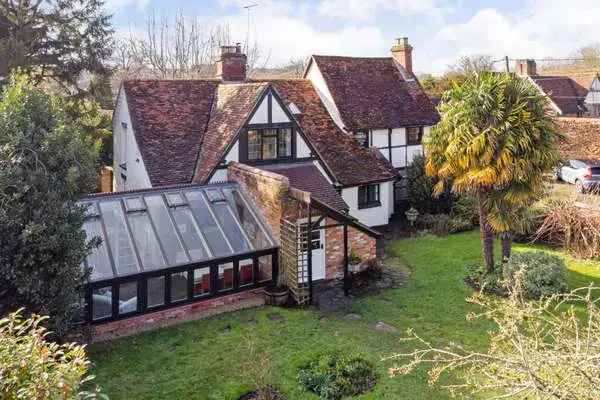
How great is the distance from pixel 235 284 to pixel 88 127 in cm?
1447

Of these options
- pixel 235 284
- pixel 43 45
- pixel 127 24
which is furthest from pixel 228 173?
pixel 127 24

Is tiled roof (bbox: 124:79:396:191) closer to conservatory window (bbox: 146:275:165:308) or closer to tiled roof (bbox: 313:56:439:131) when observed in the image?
tiled roof (bbox: 313:56:439:131)

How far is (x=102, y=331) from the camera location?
1158 cm

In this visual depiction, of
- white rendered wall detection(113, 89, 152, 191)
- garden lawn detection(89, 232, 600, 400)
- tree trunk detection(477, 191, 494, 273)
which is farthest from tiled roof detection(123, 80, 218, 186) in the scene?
tree trunk detection(477, 191, 494, 273)

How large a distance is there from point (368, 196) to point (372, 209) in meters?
0.58

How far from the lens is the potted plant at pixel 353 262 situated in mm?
15758

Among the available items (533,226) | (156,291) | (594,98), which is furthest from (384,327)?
(594,98)

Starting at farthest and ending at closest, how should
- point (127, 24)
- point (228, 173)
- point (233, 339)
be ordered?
point (127, 24)
point (228, 173)
point (233, 339)

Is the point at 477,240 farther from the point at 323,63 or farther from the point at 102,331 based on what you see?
the point at 102,331

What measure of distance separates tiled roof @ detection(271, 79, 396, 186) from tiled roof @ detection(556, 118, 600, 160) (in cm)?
1524

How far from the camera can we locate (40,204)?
8984 mm

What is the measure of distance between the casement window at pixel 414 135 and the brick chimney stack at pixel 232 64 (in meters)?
8.34

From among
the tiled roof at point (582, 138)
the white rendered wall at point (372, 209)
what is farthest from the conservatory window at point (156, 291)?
the tiled roof at point (582, 138)

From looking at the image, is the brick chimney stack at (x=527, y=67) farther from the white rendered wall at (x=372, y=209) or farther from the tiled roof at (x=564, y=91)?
the white rendered wall at (x=372, y=209)
